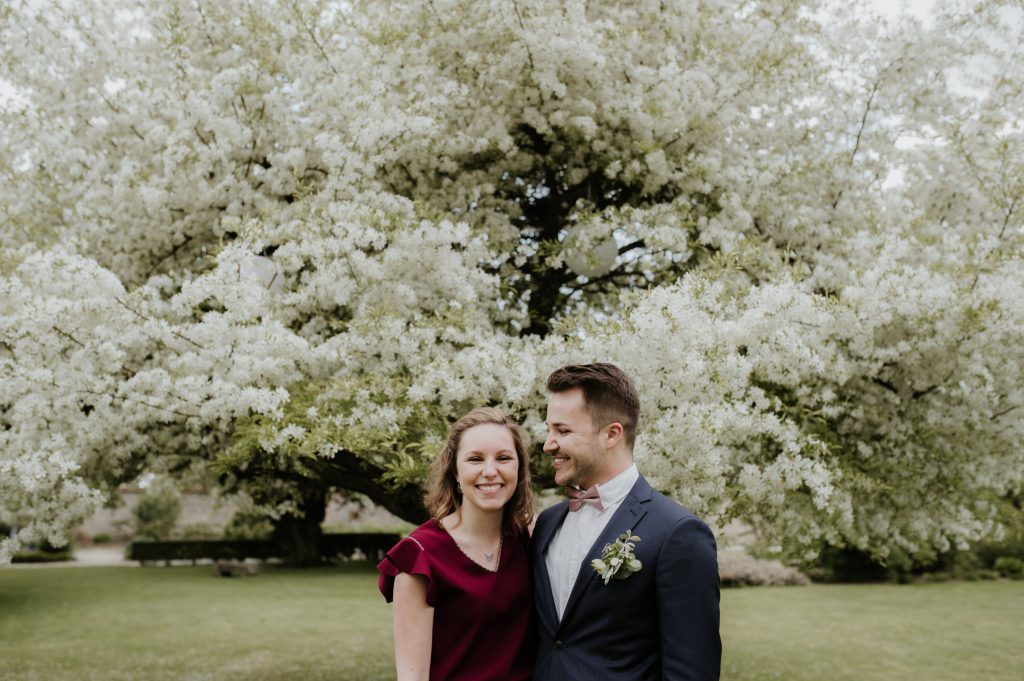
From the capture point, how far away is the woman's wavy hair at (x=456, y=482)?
324cm

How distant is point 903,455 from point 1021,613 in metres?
13.5

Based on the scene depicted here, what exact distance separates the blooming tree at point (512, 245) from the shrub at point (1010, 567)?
19.0m

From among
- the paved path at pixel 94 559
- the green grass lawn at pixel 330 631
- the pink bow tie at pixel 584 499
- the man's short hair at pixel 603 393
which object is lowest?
the green grass lawn at pixel 330 631

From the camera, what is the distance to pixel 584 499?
2.96 metres

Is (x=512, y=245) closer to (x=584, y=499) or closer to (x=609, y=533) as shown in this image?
(x=584, y=499)

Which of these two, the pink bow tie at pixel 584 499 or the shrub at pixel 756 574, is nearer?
the pink bow tie at pixel 584 499

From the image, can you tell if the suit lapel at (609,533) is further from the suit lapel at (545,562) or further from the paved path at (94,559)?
the paved path at (94,559)

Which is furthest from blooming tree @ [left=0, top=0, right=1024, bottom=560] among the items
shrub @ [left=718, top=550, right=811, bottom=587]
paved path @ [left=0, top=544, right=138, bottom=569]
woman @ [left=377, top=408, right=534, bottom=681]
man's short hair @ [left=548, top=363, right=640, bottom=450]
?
paved path @ [left=0, top=544, right=138, bottom=569]

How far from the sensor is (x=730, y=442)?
229 inches

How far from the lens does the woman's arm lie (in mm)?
2834

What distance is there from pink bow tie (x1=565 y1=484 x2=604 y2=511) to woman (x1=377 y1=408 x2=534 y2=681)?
234mm

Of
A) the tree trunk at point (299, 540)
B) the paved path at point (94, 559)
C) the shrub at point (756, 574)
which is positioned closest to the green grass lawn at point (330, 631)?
the shrub at point (756, 574)

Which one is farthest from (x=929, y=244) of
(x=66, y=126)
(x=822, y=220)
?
(x=66, y=126)

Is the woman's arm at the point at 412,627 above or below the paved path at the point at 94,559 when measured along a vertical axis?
above
